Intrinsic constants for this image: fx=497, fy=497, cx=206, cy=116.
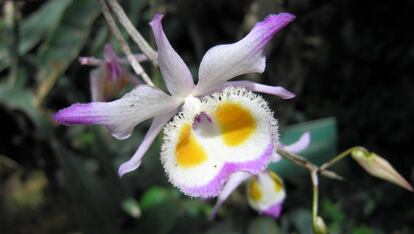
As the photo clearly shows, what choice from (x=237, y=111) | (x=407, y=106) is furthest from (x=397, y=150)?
(x=237, y=111)

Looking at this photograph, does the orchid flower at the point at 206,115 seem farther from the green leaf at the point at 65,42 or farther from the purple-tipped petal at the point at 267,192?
the green leaf at the point at 65,42

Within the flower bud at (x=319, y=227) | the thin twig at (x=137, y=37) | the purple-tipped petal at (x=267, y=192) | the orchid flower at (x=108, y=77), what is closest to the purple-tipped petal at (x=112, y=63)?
the orchid flower at (x=108, y=77)

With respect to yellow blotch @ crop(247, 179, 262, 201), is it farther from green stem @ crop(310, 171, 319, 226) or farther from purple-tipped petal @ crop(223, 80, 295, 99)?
purple-tipped petal @ crop(223, 80, 295, 99)

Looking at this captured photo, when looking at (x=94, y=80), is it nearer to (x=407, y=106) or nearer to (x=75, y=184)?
(x=75, y=184)

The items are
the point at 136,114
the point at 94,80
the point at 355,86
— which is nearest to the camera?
the point at 136,114

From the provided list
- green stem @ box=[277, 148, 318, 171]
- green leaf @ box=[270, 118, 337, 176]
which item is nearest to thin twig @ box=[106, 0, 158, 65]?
green stem @ box=[277, 148, 318, 171]

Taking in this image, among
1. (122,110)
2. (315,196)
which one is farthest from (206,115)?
(315,196)
